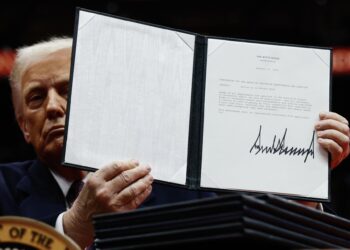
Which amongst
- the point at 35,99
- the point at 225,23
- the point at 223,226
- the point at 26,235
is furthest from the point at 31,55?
the point at 225,23

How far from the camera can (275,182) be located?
1737mm

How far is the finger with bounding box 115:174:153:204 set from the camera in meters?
1.65

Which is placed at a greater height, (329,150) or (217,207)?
(329,150)

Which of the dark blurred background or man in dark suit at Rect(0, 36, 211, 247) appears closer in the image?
man in dark suit at Rect(0, 36, 211, 247)

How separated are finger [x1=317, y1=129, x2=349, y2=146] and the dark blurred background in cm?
353

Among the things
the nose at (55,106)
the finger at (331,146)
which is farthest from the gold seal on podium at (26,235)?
the nose at (55,106)

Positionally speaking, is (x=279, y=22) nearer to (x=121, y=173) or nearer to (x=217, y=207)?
(x=121, y=173)

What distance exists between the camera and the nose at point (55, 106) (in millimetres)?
2117

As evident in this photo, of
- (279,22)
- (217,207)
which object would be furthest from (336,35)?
(217,207)

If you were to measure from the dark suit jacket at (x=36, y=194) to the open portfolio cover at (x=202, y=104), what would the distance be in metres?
0.31

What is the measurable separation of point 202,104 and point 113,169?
24cm

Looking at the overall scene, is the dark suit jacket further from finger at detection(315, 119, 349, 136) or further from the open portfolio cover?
finger at detection(315, 119, 349, 136)

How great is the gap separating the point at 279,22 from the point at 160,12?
0.80 meters

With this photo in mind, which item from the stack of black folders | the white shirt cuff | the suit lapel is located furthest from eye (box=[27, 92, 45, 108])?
the stack of black folders
